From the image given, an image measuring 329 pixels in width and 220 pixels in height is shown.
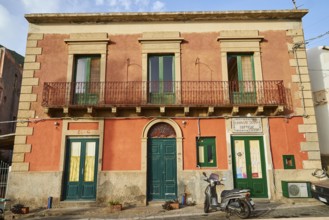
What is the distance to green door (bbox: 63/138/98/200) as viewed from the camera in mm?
9680

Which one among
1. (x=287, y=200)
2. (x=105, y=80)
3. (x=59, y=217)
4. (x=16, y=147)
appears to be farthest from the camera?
(x=105, y=80)

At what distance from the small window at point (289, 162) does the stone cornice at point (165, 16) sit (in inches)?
248

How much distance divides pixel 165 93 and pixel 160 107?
99 cm

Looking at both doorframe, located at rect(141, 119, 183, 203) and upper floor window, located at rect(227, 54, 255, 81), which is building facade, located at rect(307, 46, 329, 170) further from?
doorframe, located at rect(141, 119, 183, 203)

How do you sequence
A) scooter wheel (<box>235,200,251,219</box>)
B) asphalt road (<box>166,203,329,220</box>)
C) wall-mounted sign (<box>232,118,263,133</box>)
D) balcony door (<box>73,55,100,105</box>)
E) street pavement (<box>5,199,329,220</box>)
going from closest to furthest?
scooter wheel (<box>235,200,251,219</box>)
asphalt road (<box>166,203,329,220</box>)
street pavement (<box>5,199,329,220</box>)
wall-mounted sign (<box>232,118,263,133</box>)
balcony door (<box>73,55,100,105</box>)

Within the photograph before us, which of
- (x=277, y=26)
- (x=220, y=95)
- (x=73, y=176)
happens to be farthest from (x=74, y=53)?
(x=277, y=26)

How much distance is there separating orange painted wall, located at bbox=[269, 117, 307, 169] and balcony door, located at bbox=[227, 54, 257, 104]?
4.62ft

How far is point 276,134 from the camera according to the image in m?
10.1

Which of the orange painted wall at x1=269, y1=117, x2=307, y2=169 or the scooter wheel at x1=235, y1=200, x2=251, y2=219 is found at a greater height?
the orange painted wall at x1=269, y1=117, x2=307, y2=169

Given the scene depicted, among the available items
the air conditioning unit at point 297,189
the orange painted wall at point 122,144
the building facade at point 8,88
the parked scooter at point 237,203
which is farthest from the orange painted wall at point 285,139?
the building facade at point 8,88

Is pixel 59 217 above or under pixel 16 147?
under

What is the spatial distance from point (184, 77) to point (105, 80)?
346 cm

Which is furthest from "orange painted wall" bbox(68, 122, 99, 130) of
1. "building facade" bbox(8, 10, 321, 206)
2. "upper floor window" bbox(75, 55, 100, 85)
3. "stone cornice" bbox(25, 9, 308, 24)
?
"stone cornice" bbox(25, 9, 308, 24)

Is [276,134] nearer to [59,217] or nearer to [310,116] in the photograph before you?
[310,116]
